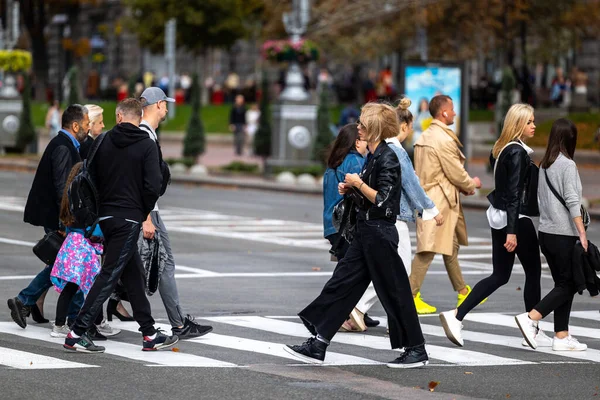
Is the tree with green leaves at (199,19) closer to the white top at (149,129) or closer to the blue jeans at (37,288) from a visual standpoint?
the blue jeans at (37,288)

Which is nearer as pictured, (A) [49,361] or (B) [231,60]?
(A) [49,361]

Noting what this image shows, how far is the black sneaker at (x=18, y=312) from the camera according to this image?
10438mm

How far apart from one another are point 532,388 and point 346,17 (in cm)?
3451

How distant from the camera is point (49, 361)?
8.98m

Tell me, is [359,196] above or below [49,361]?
above

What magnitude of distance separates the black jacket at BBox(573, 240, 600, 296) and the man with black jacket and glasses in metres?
3.68

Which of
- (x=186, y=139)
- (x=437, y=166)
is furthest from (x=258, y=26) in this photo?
(x=437, y=166)

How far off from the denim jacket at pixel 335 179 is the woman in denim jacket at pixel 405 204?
1.19 feet

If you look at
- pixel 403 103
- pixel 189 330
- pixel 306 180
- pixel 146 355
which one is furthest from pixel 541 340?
pixel 306 180

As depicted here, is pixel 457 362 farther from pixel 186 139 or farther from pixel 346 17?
pixel 346 17

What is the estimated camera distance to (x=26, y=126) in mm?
36750

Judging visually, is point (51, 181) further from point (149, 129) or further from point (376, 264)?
point (376, 264)

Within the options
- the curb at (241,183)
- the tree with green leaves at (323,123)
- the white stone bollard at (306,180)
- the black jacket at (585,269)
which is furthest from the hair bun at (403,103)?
the tree with green leaves at (323,123)

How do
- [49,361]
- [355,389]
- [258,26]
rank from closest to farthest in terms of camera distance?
1. [355,389]
2. [49,361]
3. [258,26]
